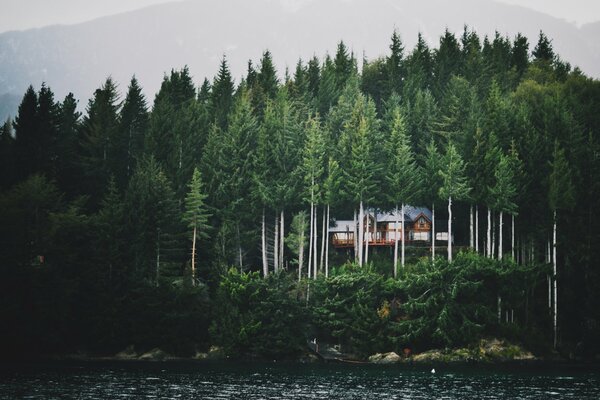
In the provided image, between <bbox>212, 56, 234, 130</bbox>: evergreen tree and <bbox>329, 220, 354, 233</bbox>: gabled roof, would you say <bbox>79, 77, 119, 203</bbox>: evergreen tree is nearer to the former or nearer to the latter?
Answer: <bbox>212, 56, 234, 130</bbox>: evergreen tree

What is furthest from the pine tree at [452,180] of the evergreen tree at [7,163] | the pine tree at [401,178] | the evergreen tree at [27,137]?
the evergreen tree at [7,163]

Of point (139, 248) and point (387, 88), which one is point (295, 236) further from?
point (387, 88)

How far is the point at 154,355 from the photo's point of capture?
223 ft

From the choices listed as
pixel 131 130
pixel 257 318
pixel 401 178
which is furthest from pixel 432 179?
pixel 131 130

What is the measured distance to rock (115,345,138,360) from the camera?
67.9m

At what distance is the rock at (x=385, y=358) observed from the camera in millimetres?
65812

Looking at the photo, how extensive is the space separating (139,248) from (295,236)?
16426 millimetres

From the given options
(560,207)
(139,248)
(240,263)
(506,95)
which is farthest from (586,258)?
(139,248)

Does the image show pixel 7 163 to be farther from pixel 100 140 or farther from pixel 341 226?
pixel 341 226

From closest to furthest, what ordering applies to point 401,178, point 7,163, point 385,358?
point 385,358
point 401,178
point 7,163

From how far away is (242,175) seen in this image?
262 feet

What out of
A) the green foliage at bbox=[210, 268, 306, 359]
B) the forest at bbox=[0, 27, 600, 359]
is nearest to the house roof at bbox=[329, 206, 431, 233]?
the forest at bbox=[0, 27, 600, 359]

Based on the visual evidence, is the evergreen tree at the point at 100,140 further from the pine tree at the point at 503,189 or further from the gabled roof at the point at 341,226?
the pine tree at the point at 503,189

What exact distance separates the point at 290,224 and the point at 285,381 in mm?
34755
